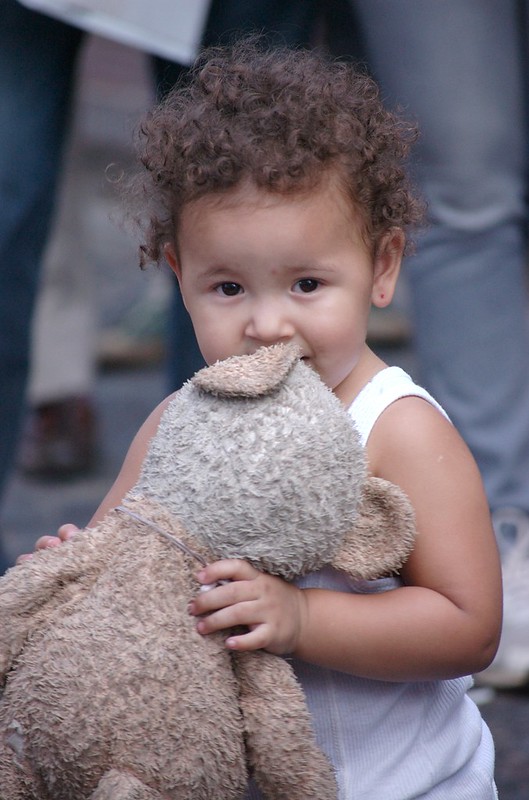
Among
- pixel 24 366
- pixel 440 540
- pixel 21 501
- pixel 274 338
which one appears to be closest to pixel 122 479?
pixel 274 338

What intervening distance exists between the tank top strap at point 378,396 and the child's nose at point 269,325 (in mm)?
135

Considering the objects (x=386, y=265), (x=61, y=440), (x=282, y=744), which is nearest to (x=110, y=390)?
(x=61, y=440)

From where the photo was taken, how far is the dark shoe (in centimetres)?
423

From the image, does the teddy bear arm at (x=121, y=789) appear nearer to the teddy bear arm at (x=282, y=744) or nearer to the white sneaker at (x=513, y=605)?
the teddy bear arm at (x=282, y=744)

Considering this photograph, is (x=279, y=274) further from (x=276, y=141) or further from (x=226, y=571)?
(x=226, y=571)

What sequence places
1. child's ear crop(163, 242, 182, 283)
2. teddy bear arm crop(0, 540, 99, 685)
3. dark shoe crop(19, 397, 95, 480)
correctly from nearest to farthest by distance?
teddy bear arm crop(0, 540, 99, 685) < child's ear crop(163, 242, 182, 283) < dark shoe crop(19, 397, 95, 480)

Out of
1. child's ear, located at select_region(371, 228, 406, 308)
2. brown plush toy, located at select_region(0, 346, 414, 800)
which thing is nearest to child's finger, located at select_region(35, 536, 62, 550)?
brown plush toy, located at select_region(0, 346, 414, 800)

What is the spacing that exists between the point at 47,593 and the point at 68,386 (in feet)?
9.85

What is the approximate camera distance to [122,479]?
5.49 ft

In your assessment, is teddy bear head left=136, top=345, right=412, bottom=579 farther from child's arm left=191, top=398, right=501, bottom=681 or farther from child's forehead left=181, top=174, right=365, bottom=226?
child's forehead left=181, top=174, right=365, bottom=226

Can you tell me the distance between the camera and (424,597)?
1.44m

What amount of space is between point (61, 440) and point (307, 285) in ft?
9.45

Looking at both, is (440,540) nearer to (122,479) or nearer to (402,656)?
(402,656)

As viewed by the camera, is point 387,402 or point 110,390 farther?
point 110,390
